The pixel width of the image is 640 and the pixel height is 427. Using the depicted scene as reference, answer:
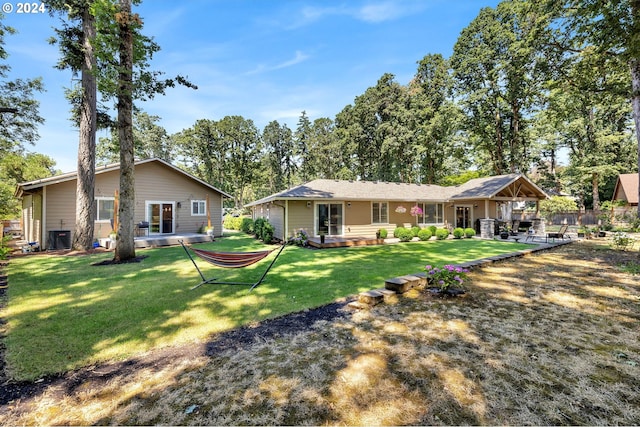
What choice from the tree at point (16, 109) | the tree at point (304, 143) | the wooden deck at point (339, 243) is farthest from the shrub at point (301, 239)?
→ the tree at point (304, 143)

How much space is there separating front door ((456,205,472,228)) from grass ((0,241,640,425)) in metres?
15.4

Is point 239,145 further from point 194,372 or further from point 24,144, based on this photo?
point 194,372

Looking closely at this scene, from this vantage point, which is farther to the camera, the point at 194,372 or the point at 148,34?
the point at 148,34

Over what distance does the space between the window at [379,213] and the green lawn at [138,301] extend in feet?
24.7

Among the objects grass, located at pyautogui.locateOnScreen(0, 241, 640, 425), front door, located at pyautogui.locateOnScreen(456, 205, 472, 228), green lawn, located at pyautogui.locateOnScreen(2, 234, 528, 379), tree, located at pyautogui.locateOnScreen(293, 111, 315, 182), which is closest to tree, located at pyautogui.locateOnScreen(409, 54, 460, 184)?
front door, located at pyautogui.locateOnScreen(456, 205, 472, 228)

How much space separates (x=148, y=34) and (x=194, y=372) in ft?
38.2

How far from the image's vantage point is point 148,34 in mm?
9680

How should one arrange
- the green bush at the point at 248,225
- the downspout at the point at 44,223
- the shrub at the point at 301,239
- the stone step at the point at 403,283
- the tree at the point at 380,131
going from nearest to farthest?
the stone step at the point at 403,283 → the downspout at the point at 44,223 → the shrub at the point at 301,239 → the green bush at the point at 248,225 → the tree at the point at 380,131

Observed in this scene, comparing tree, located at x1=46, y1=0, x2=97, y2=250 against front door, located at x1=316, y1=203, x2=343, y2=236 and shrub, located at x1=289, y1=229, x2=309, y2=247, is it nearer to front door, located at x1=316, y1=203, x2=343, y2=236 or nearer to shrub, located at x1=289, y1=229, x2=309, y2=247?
shrub, located at x1=289, y1=229, x2=309, y2=247

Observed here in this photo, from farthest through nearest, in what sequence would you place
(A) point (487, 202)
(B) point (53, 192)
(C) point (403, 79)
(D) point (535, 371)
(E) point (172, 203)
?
1. (C) point (403, 79)
2. (A) point (487, 202)
3. (E) point (172, 203)
4. (B) point (53, 192)
5. (D) point (535, 371)

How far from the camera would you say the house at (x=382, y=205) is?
14.5m

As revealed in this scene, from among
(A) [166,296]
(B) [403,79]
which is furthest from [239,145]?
(A) [166,296]

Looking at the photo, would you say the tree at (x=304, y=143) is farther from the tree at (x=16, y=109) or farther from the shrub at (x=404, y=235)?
the tree at (x=16, y=109)

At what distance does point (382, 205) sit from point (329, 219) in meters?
→ 3.69
